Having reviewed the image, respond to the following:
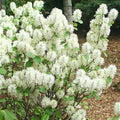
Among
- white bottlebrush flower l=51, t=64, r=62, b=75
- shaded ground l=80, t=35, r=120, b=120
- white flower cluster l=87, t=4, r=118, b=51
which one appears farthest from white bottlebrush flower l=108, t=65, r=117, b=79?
shaded ground l=80, t=35, r=120, b=120

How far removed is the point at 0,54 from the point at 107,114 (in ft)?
9.93

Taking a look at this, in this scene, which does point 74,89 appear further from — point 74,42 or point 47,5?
point 47,5

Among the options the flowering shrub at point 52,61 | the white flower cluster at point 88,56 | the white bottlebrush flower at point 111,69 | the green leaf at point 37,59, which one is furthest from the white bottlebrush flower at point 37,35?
the white bottlebrush flower at point 111,69

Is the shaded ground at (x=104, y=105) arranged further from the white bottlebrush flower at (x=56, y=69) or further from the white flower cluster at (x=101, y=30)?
the white bottlebrush flower at (x=56, y=69)

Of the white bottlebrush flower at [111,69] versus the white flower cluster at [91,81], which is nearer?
the white flower cluster at [91,81]

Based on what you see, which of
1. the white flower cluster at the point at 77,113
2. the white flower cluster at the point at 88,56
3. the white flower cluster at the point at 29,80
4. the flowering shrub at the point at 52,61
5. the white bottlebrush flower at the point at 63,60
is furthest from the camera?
the white flower cluster at the point at 77,113

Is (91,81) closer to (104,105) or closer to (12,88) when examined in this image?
(12,88)

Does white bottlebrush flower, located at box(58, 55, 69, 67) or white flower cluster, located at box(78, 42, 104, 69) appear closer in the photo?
white bottlebrush flower, located at box(58, 55, 69, 67)

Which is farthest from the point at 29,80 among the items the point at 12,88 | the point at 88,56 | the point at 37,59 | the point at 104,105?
the point at 104,105

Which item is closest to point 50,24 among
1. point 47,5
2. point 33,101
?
point 33,101

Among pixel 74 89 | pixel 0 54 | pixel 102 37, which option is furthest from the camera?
pixel 102 37

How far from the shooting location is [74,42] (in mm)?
2619

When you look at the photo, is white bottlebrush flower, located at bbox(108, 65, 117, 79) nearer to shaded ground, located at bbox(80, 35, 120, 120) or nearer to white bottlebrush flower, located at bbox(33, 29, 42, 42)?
white bottlebrush flower, located at bbox(33, 29, 42, 42)

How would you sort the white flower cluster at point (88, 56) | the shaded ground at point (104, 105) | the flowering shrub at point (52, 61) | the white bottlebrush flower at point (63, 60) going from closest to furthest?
the flowering shrub at point (52, 61), the white bottlebrush flower at point (63, 60), the white flower cluster at point (88, 56), the shaded ground at point (104, 105)
